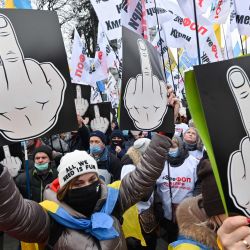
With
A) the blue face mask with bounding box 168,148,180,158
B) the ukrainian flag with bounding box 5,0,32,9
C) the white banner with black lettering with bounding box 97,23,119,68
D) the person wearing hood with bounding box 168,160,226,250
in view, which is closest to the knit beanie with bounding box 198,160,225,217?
the person wearing hood with bounding box 168,160,226,250

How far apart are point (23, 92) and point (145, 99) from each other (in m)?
0.96

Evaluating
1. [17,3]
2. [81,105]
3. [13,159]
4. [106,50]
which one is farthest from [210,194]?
[106,50]

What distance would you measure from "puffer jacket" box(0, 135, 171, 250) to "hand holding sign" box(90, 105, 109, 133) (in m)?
3.60

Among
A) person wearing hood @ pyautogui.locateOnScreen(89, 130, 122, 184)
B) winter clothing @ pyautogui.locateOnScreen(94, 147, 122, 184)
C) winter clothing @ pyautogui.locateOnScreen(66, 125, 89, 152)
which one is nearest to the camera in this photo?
person wearing hood @ pyautogui.locateOnScreen(89, 130, 122, 184)

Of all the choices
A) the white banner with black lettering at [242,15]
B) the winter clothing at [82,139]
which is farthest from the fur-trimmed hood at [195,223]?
the white banner with black lettering at [242,15]

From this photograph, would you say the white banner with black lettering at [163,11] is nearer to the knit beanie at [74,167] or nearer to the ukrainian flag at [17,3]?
the ukrainian flag at [17,3]

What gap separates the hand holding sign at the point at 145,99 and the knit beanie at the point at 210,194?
100 centimetres

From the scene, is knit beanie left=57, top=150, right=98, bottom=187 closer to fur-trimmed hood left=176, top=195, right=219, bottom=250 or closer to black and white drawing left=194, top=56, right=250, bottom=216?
fur-trimmed hood left=176, top=195, right=219, bottom=250

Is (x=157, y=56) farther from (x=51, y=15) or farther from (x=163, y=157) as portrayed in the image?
(x=51, y=15)

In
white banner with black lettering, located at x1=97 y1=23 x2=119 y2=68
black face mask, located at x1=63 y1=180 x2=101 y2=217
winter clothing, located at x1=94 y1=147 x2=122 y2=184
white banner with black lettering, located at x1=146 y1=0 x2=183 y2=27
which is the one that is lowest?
winter clothing, located at x1=94 y1=147 x2=122 y2=184

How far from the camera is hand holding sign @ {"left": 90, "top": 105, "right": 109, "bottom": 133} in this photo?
6.11 meters

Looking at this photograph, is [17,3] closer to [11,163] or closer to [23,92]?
[11,163]

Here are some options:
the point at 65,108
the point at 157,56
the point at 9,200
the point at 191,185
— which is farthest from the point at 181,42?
the point at 9,200

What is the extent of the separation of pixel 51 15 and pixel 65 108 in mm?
518
